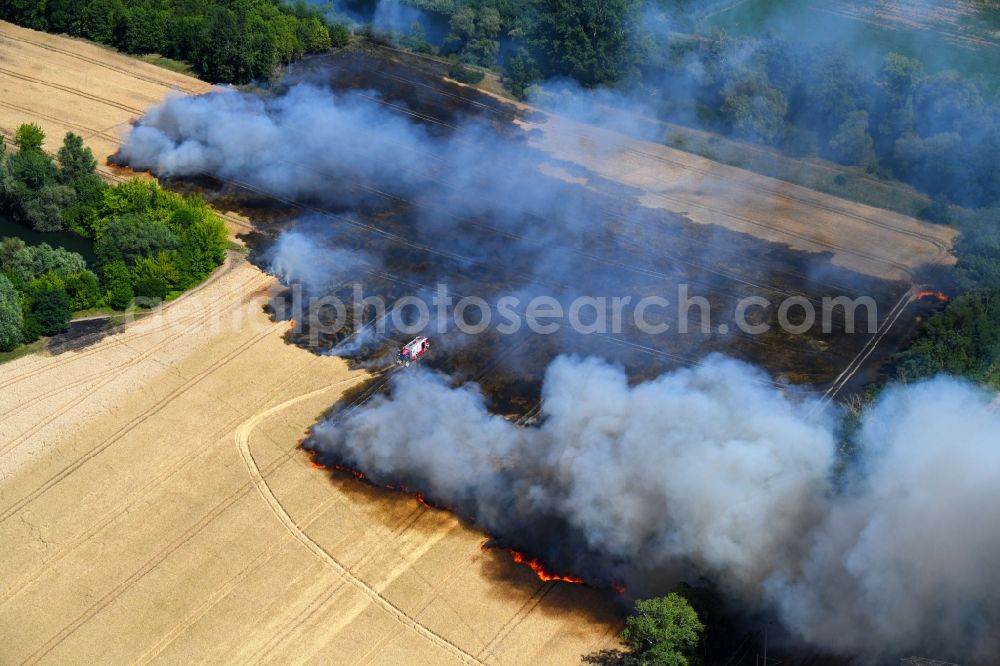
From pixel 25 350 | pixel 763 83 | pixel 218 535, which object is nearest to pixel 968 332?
pixel 763 83

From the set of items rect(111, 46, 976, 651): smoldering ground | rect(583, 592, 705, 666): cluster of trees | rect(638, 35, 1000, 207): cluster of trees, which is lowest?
rect(583, 592, 705, 666): cluster of trees

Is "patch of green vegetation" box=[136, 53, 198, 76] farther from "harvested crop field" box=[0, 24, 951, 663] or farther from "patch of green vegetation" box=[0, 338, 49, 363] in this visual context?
"patch of green vegetation" box=[0, 338, 49, 363]

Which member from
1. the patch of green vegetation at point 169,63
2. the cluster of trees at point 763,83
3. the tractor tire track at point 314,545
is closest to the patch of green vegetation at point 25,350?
the tractor tire track at point 314,545

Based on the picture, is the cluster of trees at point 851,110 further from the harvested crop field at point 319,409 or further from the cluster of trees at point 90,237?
the cluster of trees at point 90,237

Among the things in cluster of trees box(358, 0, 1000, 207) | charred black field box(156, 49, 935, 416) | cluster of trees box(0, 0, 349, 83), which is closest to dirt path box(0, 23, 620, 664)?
charred black field box(156, 49, 935, 416)

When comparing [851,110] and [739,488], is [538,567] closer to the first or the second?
[739,488]
